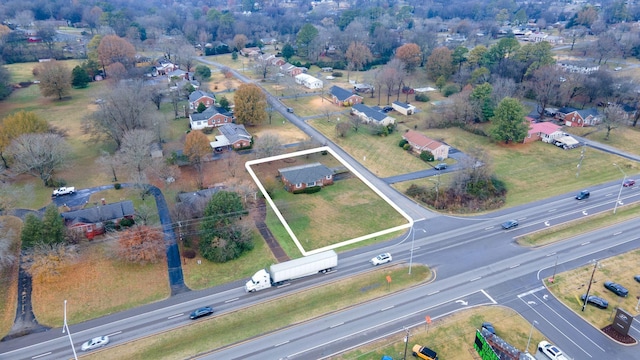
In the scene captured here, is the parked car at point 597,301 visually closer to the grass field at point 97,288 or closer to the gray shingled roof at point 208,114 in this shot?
the grass field at point 97,288

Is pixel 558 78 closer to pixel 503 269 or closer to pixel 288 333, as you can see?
pixel 503 269

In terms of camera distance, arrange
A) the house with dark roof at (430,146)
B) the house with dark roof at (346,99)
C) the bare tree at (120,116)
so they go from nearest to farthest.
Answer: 1. the bare tree at (120,116)
2. the house with dark roof at (430,146)
3. the house with dark roof at (346,99)

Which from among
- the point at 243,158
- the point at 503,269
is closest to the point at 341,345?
the point at 503,269

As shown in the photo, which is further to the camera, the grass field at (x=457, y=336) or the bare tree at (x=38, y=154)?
the bare tree at (x=38, y=154)

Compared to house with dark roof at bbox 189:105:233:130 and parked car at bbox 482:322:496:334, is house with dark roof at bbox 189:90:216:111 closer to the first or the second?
house with dark roof at bbox 189:105:233:130


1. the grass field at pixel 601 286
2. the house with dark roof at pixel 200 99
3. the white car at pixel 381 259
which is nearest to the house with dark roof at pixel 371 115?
the house with dark roof at pixel 200 99
